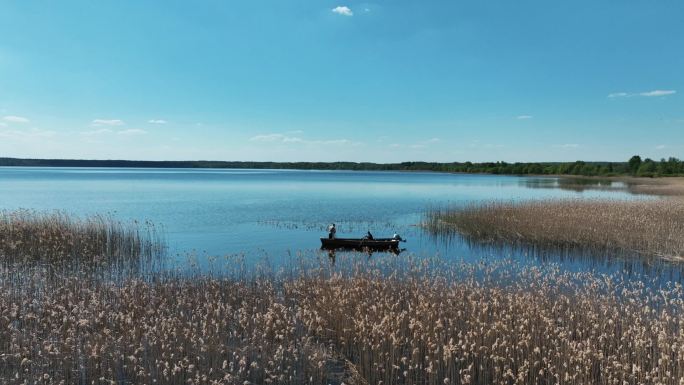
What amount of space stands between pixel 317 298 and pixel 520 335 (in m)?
4.99

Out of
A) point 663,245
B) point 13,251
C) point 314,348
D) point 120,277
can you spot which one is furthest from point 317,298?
point 663,245

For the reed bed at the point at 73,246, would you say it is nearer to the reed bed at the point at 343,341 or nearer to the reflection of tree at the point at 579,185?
the reed bed at the point at 343,341

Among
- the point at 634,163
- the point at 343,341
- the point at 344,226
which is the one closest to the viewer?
the point at 343,341

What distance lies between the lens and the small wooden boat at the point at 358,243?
78.2ft

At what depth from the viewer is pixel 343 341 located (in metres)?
9.40

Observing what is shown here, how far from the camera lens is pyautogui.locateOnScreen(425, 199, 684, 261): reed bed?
21297 millimetres

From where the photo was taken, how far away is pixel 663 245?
20.6 m

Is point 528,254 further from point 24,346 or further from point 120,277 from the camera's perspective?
point 24,346

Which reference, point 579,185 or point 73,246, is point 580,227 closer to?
point 73,246

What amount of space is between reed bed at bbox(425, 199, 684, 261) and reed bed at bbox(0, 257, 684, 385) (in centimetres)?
1189

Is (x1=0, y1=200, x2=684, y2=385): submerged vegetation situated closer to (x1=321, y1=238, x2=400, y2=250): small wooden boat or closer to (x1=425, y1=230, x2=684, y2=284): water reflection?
(x1=425, y1=230, x2=684, y2=284): water reflection

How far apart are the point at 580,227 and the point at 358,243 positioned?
1145 cm

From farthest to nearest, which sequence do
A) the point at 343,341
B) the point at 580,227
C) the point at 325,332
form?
the point at 580,227 < the point at 325,332 < the point at 343,341

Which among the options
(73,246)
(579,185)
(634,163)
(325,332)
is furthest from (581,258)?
(634,163)
